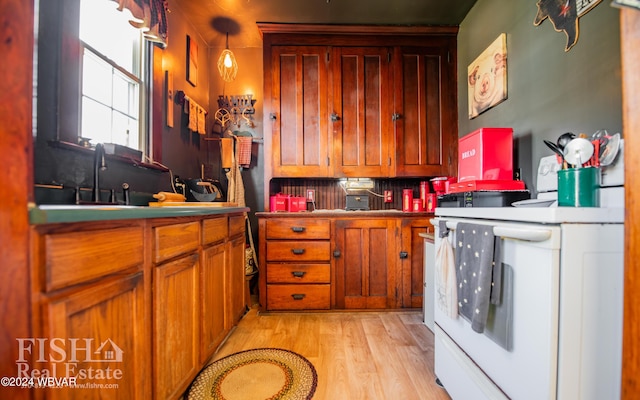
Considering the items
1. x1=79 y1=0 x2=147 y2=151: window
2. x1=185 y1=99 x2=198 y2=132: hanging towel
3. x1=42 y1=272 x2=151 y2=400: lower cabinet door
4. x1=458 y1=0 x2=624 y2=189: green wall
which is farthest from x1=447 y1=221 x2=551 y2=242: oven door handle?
x1=185 y1=99 x2=198 y2=132: hanging towel

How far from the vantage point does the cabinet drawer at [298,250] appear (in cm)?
228

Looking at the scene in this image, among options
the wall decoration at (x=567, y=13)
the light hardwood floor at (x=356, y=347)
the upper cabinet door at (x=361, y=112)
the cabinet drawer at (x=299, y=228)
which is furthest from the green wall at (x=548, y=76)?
the cabinet drawer at (x=299, y=228)

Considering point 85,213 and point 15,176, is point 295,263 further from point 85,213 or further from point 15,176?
point 15,176

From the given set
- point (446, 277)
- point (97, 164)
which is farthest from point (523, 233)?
point (97, 164)

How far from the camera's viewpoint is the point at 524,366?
773mm

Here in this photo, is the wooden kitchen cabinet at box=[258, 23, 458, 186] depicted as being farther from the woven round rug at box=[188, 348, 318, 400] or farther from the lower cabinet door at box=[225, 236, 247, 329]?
the woven round rug at box=[188, 348, 318, 400]

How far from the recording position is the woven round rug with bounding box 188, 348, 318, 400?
130 centimetres

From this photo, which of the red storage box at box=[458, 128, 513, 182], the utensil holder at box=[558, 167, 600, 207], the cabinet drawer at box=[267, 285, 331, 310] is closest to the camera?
the utensil holder at box=[558, 167, 600, 207]

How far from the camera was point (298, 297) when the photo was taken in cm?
227

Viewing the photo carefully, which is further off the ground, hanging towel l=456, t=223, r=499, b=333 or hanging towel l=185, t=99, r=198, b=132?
hanging towel l=185, t=99, r=198, b=132

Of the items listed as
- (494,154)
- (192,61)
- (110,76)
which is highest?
(192,61)

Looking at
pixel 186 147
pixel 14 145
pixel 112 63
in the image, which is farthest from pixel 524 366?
pixel 186 147

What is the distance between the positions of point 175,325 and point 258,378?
601 millimetres

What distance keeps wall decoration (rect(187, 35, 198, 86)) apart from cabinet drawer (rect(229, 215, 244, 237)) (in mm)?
1560
